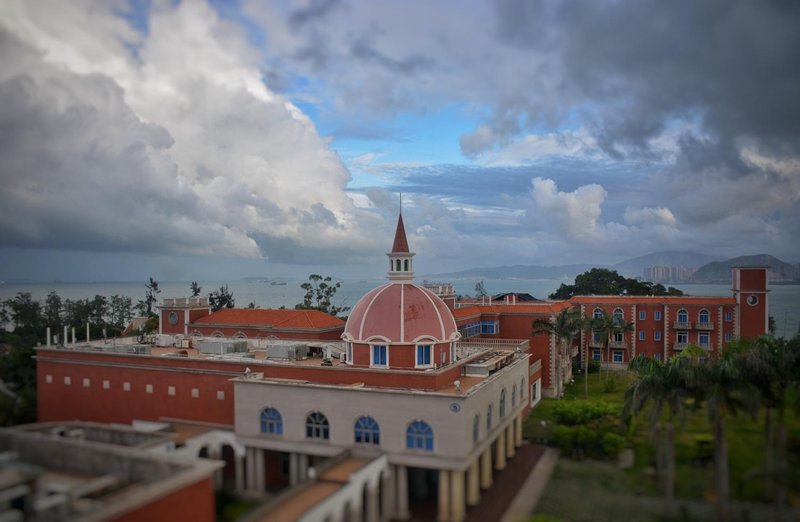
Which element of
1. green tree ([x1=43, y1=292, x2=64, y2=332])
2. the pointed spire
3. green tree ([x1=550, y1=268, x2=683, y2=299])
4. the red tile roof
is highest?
the pointed spire

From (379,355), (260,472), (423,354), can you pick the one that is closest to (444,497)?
(423,354)

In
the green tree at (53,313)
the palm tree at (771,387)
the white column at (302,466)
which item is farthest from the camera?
the green tree at (53,313)

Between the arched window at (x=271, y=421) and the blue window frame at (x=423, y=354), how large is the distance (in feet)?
23.8

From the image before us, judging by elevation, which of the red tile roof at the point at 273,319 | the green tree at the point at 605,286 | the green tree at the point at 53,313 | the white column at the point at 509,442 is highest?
the green tree at the point at 605,286

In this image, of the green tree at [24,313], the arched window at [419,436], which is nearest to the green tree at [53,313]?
the green tree at [24,313]

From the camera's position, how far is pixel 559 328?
44375 mm

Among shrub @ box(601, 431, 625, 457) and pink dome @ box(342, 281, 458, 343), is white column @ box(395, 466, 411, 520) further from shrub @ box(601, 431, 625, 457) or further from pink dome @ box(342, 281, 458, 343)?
shrub @ box(601, 431, 625, 457)

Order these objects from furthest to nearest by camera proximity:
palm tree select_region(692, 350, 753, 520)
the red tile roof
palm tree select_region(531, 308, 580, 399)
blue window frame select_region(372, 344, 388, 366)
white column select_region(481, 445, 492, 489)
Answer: palm tree select_region(531, 308, 580, 399), the red tile roof, blue window frame select_region(372, 344, 388, 366), white column select_region(481, 445, 492, 489), palm tree select_region(692, 350, 753, 520)

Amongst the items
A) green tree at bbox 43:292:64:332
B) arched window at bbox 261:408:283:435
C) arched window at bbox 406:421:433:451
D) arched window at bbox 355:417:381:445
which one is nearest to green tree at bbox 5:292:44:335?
green tree at bbox 43:292:64:332

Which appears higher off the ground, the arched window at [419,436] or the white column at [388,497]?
the arched window at [419,436]

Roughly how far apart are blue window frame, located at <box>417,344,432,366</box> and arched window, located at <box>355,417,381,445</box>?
521 centimetres

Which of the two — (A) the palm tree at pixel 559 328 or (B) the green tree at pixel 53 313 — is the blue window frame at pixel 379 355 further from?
(B) the green tree at pixel 53 313

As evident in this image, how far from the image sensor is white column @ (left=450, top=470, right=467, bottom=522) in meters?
24.2

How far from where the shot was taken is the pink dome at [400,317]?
1186 inches
